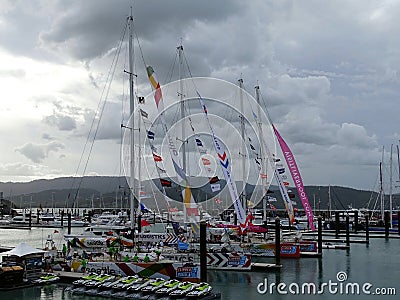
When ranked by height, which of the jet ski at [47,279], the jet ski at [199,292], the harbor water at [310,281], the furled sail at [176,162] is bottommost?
the harbor water at [310,281]

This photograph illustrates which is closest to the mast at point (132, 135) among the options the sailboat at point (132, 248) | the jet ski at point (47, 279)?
the sailboat at point (132, 248)

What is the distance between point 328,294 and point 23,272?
64.8ft

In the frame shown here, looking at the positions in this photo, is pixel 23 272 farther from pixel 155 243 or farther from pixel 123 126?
pixel 123 126

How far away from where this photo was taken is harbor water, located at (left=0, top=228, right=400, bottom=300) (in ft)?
101

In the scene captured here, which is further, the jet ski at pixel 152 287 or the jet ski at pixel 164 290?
the jet ski at pixel 152 287
